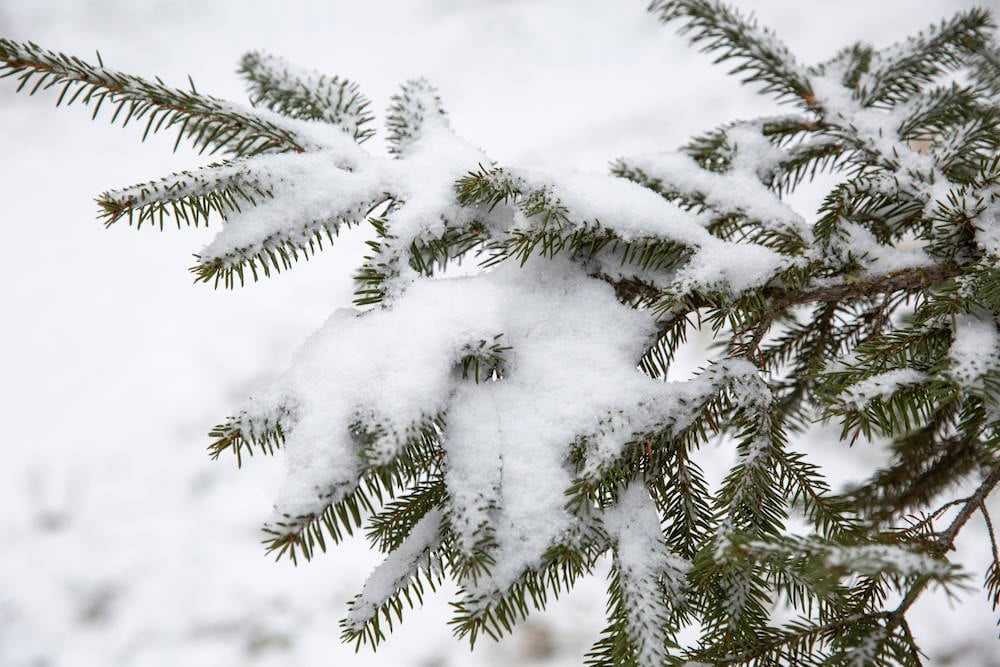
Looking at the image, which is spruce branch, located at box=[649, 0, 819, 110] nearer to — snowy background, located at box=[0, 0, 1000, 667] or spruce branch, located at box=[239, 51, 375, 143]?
spruce branch, located at box=[239, 51, 375, 143]

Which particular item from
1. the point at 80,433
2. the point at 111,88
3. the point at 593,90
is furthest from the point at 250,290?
the point at 111,88

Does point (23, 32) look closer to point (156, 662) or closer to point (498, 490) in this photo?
point (156, 662)

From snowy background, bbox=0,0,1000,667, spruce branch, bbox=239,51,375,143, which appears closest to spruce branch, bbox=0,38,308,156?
spruce branch, bbox=239,51,375,143

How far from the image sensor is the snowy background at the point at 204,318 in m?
1.98

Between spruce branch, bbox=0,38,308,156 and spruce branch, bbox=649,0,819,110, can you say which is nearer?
spruce branch, bbox=0,38,308,156

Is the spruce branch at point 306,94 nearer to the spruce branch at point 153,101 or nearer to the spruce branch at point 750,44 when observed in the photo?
the spruce branch at point 153,101

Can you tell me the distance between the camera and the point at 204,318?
293cm

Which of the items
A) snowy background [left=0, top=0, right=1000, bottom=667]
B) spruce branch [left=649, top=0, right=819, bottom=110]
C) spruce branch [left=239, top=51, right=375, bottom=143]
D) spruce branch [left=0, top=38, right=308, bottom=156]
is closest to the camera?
spruce branch [left=0, top=38, right=308, bottom=156]

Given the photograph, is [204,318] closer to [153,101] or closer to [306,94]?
[306,94]

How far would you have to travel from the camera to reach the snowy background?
198 centimetres

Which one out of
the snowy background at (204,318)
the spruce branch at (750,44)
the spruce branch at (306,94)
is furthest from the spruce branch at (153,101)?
the snowy background at (204,318)

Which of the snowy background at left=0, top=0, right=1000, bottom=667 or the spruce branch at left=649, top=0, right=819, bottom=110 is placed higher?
the snowy background at left=0, top=0, right=1000, bottom=667

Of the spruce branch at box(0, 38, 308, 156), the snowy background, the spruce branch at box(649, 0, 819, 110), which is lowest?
the spruce branch at box(0, 38, 308, 156)

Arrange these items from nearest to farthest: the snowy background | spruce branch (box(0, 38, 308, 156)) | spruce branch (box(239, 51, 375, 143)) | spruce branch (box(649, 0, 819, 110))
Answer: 1. spruce branch (box(0, 38, 308, 156))
2. spruce branch (box(239, 51, 375, 143))
3. spruce branch (box(649, 0, 819, 110))
4. the snowy background
